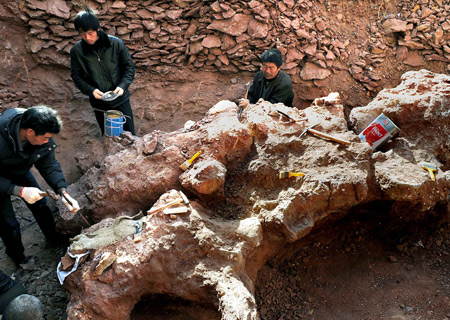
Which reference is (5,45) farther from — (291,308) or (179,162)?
(291,308)

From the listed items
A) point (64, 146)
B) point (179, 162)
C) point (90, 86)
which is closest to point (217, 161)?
point (179, 162)

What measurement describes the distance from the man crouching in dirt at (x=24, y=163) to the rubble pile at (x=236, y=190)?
38cm

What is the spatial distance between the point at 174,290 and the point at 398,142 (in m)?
2.62

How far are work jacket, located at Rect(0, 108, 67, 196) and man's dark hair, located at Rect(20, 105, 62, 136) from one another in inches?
4.9

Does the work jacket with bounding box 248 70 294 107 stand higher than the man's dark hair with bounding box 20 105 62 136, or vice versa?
the man's dark hair with bounding box 20 105 62 136

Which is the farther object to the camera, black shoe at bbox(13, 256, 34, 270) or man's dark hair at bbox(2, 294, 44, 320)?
black shoe at bbox(13, 256, 34, 270)

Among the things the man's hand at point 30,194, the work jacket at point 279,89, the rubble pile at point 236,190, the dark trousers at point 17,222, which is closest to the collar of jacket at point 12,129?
the man's hand at point 30,194

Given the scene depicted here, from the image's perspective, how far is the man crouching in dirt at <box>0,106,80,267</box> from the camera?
3.31 metres

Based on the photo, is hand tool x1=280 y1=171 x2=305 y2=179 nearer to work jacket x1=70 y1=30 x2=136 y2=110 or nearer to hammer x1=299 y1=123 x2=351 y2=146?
hammer x1=299 y1=123 x2=351 y2=146

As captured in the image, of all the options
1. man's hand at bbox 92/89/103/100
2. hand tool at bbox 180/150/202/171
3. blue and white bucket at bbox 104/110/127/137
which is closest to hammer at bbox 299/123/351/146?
hand tool at bbox 180/150/202/171

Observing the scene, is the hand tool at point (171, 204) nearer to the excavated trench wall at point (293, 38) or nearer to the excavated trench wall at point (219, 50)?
the excavated trench wall at point (219, 50)

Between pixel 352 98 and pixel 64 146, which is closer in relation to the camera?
pixel 64 146

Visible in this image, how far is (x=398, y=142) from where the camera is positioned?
12.0 feet

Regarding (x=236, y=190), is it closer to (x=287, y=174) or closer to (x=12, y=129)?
(x=287, y=174)
